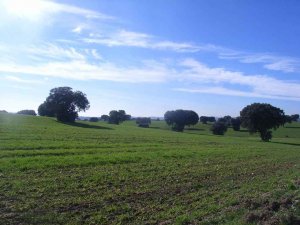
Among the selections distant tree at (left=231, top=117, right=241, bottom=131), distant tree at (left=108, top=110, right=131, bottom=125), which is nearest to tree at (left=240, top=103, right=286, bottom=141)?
distant tree at (left=231, top=117, right=241, bottom=131)

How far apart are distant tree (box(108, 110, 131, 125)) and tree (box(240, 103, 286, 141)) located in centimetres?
7208

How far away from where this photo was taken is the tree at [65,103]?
333ft

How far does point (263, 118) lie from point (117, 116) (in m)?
80.9

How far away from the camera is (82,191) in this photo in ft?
49.2

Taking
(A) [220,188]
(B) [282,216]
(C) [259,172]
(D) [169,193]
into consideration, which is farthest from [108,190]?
(C) [259,172]

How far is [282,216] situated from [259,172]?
13.3 metres

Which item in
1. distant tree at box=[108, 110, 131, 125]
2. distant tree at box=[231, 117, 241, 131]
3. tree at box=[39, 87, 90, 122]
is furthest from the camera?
distant tree at box=[108, 110, 131, 125]

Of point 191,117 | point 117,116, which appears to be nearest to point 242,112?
point 191,117

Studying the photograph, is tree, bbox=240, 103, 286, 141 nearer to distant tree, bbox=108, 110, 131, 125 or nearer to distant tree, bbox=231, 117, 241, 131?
distant tree, bbox=231, 117, 241, 131

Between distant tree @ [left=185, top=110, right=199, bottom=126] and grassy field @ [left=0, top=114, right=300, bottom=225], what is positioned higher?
distant tree @ [left=185, top=110, right=199, bottom=126]

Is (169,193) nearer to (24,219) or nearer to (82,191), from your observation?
(82,191)


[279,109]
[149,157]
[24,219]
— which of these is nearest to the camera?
[24,219]

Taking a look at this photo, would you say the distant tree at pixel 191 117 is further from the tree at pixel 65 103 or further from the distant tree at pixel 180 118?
the tree at pixel 65 103

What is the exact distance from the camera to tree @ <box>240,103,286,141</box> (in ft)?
300
